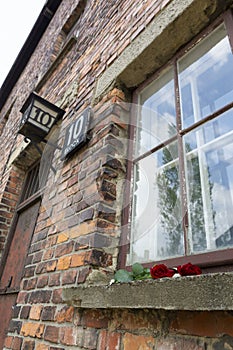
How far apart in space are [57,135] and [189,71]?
1474mm

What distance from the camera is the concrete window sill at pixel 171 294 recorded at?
2.22 ft

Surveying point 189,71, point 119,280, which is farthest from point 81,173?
point 189,71

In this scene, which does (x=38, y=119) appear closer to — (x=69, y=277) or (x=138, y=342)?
(x=69, y=277)

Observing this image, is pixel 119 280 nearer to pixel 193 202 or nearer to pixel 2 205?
pixel 193 202

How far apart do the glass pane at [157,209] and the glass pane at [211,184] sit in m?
0.08

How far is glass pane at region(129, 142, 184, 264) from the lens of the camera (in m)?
1.19

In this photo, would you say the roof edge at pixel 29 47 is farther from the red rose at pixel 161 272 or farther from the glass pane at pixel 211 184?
the red rose at pixel 161 272

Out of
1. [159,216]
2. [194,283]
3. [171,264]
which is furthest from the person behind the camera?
[159,216]

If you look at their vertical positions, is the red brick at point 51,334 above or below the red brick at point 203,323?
below

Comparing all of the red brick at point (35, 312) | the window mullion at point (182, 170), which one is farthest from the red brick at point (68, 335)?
the window mullion at point (182, 170)

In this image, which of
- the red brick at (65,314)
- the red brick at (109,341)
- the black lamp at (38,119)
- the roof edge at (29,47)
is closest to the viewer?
the red brick at (109,341)

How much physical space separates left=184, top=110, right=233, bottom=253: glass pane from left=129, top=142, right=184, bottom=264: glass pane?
0.08 meters

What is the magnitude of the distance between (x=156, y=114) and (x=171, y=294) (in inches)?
45.7

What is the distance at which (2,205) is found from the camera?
128 inches
